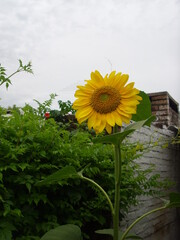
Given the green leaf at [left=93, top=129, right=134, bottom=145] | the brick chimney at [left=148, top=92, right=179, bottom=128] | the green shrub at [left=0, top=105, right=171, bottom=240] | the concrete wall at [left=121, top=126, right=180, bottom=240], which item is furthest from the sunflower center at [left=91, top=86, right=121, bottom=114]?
the brick chimney at [left=148, top=92, right=179, bottom=128]

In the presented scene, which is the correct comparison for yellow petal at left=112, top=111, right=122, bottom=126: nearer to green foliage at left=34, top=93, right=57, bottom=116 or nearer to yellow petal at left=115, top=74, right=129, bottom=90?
yellow petal at left=115, top=74, right=129, bottom=90

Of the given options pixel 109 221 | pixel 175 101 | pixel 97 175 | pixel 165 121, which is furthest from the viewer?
pixel 175 101

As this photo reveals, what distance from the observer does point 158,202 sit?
3.65 m

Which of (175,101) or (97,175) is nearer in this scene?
(97,175)

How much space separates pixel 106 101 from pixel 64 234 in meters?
0.41

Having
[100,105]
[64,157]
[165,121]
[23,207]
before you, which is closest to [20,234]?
[23,207]

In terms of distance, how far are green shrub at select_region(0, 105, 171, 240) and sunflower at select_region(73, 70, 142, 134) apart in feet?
2.14

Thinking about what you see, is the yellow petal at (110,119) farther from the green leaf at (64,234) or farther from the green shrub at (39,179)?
the green shrub at (39,179)

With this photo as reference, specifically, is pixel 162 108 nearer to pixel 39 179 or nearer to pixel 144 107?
pixel 39 179

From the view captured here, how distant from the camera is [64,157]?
5.79ft

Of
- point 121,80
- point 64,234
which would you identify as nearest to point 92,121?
point 121,80

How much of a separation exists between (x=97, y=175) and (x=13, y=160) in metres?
0.63

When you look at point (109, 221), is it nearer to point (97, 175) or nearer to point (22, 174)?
point (97, 175)

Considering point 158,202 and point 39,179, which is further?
point 158,202
